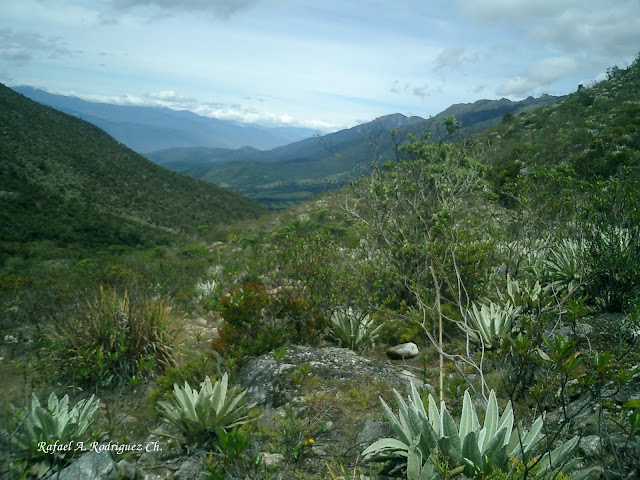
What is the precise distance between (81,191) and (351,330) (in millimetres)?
34358

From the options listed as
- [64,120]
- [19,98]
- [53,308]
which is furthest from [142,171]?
[53,308]

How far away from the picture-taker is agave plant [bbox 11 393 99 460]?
2885mm

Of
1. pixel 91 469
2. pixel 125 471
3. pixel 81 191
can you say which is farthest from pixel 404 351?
pixel 81 191

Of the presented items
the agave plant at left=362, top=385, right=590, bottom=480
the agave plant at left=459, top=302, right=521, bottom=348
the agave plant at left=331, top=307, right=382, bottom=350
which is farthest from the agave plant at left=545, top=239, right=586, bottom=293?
the agave plant at left=362, top=385, right=590, bottom=480

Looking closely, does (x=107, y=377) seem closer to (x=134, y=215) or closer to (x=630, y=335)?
(x=630, y=335)

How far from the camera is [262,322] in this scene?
489 centimetres

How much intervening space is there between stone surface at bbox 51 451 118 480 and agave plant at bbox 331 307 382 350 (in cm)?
298

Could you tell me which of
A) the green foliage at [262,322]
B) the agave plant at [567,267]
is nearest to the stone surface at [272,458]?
the green foliage at [262,322]

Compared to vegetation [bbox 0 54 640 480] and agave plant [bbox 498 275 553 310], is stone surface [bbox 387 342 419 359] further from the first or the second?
agave plant [bbox 498 275 553 310]

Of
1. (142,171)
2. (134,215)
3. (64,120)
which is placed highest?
(64,120)

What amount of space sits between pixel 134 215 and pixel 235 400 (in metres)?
33.6

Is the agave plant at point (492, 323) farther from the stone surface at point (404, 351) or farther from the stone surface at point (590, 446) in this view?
the stone surface at point (590, 446)

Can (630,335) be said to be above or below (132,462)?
above

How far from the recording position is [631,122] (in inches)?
575
